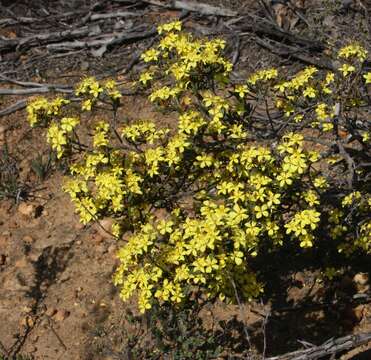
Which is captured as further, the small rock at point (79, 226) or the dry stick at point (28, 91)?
the dry stick at point (28, 91)

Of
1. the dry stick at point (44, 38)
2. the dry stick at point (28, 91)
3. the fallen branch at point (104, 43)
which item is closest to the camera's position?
the dry stick at point (28, 91)

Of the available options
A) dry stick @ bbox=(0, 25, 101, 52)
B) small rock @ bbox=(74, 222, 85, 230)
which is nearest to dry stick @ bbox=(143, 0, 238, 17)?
dry stick @ bbox=(0, 25, 101, 52)

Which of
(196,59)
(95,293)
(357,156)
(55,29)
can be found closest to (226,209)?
(196,59)

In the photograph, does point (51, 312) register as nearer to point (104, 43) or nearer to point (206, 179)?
point (206, 179)

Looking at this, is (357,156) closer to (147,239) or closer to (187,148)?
(187,148)

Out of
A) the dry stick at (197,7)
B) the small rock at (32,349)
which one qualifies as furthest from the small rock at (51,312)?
the dry stick at (197,7)

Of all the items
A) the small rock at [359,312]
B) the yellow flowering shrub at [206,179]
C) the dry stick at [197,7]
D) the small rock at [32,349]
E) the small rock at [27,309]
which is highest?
the yellow flowering shrub at [206,179]

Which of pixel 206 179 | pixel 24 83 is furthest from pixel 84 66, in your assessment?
pixel 206 179

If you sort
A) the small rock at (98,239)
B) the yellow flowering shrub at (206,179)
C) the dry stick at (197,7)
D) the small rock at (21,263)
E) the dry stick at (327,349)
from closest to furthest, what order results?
1. the yellow flowering shrub at (206,179)
2. the dry stick at (327,349)
3. the small rock at (21,263)
4. the small rock at (98,239)
5. the dry stick at (197,7)

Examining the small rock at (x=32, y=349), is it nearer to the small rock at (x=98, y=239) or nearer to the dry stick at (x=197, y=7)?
the small rock at (x=98, y=239)

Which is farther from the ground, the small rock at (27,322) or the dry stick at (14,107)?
the dry stick at (14,107)
